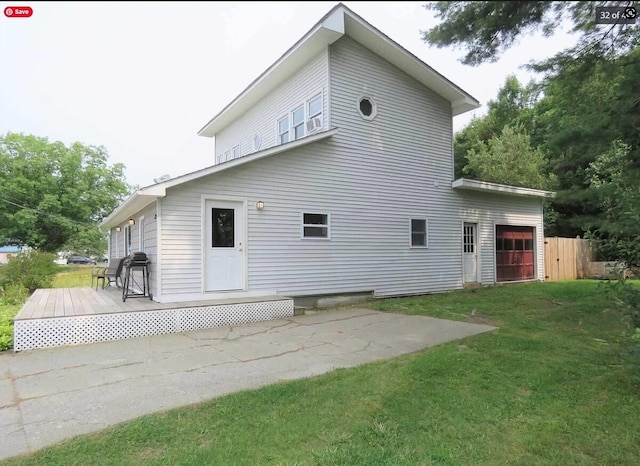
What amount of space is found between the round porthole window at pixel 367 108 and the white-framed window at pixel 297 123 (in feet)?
5.40

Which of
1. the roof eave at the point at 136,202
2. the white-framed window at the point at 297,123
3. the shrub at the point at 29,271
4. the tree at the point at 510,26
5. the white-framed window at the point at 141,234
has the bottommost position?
the shrub at the point at 29,271

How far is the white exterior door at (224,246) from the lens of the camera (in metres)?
8.11

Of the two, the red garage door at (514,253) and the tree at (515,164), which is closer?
the red garage door at (514,253)

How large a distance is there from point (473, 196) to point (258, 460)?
11982 millimetres

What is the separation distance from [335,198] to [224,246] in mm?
3094

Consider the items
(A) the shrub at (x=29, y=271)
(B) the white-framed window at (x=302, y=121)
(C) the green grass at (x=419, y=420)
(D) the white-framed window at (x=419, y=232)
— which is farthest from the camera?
(D) the white-framed window at (x=419, y=232)

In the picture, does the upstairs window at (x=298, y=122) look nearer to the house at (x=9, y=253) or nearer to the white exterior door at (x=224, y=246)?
the white exterior door at (x=224, y=246)

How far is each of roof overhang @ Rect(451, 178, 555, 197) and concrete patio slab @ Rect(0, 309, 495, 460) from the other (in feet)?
20.0

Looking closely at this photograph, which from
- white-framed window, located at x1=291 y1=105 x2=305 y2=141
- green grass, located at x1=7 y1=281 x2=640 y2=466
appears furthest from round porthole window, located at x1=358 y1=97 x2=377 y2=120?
green grass, located at x1=7 y1=281 x2=640 y2=466

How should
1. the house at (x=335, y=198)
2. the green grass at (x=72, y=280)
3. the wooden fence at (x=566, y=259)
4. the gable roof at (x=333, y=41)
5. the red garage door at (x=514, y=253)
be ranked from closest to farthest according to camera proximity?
the house at (x=335, y=198)
the gable roof at (x=333, y=41)
the red garage door at (x=514, y=253)
the green grass at (x=72, y=280)
the wooden fence at (x=566, y=259)

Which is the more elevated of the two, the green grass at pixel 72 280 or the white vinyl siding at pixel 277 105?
the white vinyl siding at pixel 277 105

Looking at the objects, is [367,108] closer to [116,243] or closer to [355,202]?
[355,202]

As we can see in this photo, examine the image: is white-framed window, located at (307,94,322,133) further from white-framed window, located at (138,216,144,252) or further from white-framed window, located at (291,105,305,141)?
white-framed window, located at (138,216,144,252)

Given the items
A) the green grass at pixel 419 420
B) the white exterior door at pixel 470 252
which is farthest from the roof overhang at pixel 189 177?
the white exterior door at pixel 470 252
